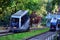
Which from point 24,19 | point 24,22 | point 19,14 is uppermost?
point 19,14

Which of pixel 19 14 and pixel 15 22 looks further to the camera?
pixel 19 14

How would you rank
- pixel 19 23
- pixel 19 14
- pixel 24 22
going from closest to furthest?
pixel 19 23 → pixel 24 22 → pixel 19 14

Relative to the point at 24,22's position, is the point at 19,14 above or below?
above

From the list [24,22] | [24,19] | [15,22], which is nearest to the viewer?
[15,22]

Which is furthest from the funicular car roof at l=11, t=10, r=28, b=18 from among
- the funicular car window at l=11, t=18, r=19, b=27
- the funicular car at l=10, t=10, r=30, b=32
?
the funicular car window at l=11, t=18, r=19, b=27

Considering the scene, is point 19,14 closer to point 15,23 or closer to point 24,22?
point 24,22

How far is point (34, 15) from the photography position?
58469 mm

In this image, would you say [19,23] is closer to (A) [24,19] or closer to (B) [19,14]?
(A) [24,19]

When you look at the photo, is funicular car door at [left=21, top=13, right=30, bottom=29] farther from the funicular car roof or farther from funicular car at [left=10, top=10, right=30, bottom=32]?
the funicular car roof

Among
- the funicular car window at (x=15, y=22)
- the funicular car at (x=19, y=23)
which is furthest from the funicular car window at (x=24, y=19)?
the funicular car window at (x=15, y=22)

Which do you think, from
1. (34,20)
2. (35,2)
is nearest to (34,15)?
(34,20)

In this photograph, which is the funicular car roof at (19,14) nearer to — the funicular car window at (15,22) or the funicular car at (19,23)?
the funicular car at (19,23)

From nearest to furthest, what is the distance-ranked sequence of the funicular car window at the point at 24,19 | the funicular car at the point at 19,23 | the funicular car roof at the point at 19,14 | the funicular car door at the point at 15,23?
the funicular car at the point at 19,23
the funicular car door at the point at 15,23
the funicular car window at the point at 24,19
the funicular car roof at the point at 19,14

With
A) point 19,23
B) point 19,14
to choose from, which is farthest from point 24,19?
point 19,23
